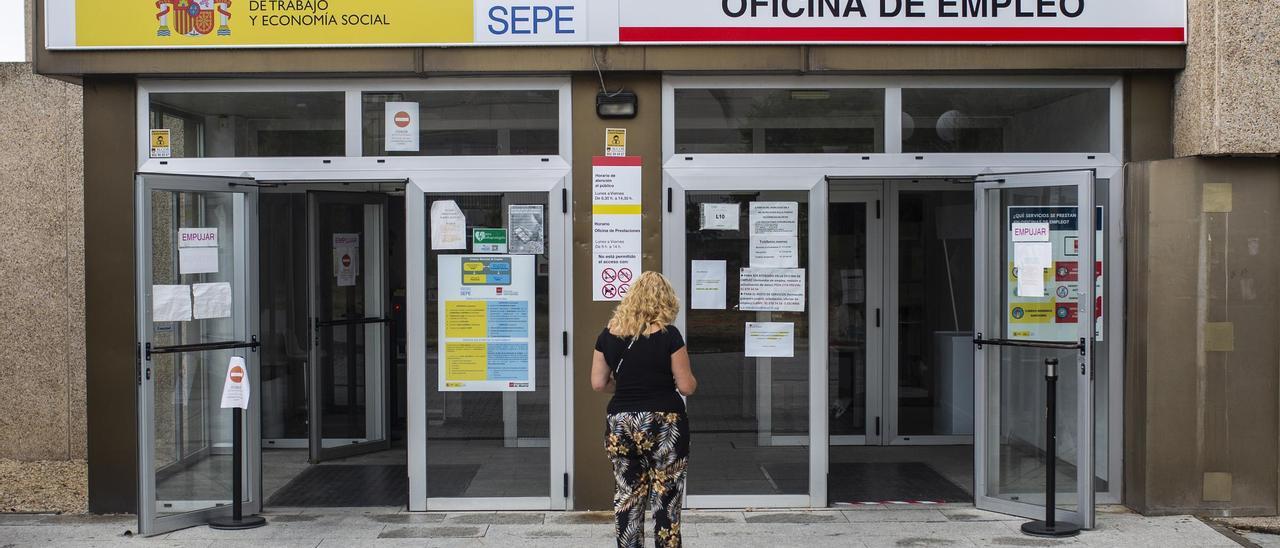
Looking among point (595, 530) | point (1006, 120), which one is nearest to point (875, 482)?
point (595, 530)

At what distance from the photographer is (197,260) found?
679cm

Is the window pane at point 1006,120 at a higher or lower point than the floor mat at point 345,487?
higher

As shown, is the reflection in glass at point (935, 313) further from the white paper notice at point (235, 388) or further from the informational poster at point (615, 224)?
the white paper notice at point (235, 388)

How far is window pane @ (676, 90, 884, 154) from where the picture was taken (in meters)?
7.10

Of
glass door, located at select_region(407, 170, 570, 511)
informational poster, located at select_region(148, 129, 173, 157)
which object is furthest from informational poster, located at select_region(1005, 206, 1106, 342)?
informational poster, located at select_region(148, 129, 173, 157)

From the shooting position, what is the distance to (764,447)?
7184 millimetres

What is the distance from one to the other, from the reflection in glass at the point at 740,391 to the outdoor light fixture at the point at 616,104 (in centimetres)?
69

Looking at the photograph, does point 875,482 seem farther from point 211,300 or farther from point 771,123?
point 211,300

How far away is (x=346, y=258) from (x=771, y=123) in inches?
168

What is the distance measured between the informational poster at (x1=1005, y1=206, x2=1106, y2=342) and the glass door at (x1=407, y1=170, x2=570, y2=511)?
9.39 feet

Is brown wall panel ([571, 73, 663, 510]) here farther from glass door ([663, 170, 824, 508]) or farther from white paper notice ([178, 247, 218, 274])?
white paper notice ([178, 247, 218, 274])

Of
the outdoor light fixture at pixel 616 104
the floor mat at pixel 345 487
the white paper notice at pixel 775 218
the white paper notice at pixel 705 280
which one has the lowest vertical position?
the floor mat at pixel 345 487

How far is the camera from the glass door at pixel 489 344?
278 inches

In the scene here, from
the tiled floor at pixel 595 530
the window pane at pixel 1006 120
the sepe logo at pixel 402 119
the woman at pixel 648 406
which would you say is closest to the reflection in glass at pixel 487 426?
Answer: the tiled floor at pixel 595 530
